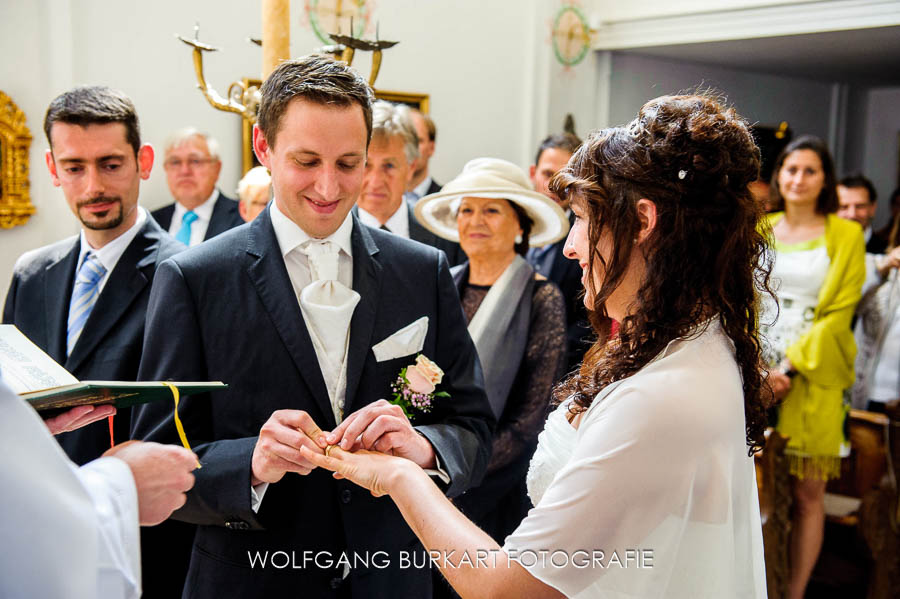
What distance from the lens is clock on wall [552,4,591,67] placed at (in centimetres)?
798

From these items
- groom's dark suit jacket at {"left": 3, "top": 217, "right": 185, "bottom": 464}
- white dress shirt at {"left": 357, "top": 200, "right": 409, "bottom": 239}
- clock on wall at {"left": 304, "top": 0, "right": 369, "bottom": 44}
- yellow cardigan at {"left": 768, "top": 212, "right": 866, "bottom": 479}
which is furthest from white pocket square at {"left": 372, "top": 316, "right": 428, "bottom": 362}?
clock on wall at {"left": 304, "top": 0, "right": 369, "bottom": 44}

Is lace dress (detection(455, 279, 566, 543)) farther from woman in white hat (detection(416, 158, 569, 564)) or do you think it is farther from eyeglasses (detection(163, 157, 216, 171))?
eyeglasses (detection(163, 157, 216, 171))

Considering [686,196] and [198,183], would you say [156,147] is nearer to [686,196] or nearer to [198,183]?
[198,183]

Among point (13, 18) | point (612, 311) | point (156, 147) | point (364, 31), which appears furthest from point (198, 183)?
point (612, 311)

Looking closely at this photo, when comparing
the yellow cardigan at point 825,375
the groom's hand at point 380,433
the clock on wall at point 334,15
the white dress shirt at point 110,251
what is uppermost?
the clock on wall at point 334,15

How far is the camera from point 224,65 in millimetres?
6320

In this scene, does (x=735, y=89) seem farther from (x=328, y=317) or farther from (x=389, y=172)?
(x=328, y=317)

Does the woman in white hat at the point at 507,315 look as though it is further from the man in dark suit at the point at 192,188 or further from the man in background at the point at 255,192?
the man in dark suit at the point at 192,188

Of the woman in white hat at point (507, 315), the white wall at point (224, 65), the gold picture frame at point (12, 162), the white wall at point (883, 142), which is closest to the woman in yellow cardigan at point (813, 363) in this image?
the woman in white hat at point (507, 315)

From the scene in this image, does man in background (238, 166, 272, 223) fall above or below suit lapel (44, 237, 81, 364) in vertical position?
above

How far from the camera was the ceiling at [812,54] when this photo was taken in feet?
24.5

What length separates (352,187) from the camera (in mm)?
1944

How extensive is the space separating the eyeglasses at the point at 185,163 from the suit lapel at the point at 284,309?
4.12 metres

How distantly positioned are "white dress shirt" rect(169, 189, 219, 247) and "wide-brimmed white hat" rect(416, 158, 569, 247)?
7.59ft
